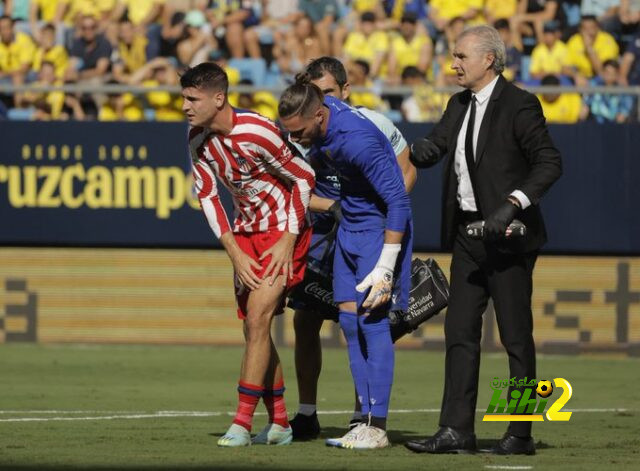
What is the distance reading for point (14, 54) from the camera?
1661 cm

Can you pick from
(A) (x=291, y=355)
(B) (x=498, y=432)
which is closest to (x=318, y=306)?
(B) (x=498, y=432)

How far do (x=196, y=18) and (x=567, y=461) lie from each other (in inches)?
419

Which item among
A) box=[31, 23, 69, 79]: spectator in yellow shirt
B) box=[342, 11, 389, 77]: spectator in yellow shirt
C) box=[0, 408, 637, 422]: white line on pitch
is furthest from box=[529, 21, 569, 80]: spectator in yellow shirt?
box=[0, 408, 637, 422]: white line on pitch

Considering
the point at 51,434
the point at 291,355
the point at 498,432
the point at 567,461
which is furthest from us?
the point at 291,355

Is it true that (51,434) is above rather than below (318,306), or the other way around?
below

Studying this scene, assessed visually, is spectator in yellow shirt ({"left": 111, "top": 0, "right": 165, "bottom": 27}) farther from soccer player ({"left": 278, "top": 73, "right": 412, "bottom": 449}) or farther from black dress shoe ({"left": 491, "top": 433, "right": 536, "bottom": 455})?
black dress shoe ({"left": 491, "top": 433, "right": 536, "bottom": 455})

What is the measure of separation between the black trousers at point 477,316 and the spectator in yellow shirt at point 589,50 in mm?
8209

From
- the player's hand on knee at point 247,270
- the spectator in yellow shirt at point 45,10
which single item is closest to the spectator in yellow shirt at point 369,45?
the spectator in yellow shirt at point 45,10

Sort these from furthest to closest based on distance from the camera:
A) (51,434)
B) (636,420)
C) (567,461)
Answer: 1. (636,420)
2. (51,434)
3. (567,461)

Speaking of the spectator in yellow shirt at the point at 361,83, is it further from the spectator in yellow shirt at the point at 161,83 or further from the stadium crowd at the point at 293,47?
the spectator in yellow shirt at the point at 161,83

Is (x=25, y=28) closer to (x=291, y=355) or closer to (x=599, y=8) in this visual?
(x=291, y=355)

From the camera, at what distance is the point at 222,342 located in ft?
50.4

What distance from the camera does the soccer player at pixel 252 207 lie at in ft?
25.7

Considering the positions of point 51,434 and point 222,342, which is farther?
point 222,342
